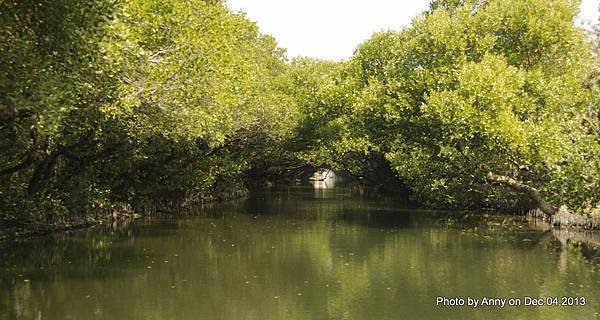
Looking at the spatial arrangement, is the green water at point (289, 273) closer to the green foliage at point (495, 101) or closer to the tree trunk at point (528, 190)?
the tree trunk at point (528, 190)

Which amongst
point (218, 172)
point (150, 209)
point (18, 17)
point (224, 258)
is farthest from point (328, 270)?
point (218, 172)

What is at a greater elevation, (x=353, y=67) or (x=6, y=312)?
(x=353, y=67)

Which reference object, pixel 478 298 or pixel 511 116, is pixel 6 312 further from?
pixel 511 116

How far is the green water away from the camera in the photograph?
15.0 meters

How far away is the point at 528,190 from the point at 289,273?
18.8 meters

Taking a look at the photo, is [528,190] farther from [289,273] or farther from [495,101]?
[289,273]

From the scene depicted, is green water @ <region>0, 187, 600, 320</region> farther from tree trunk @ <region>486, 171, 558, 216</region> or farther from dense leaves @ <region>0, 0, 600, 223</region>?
dense leaves @ <region>0, 0, 600, 223</region>

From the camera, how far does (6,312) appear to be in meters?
14.3

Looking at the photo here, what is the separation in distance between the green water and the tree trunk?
9.15ft

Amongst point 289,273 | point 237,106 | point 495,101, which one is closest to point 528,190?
point 495,101

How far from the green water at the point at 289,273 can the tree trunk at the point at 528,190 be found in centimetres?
279

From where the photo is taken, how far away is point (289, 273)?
1986 cm

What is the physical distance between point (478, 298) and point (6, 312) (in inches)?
508

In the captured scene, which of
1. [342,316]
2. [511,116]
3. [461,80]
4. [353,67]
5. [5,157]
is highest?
[353,67]
